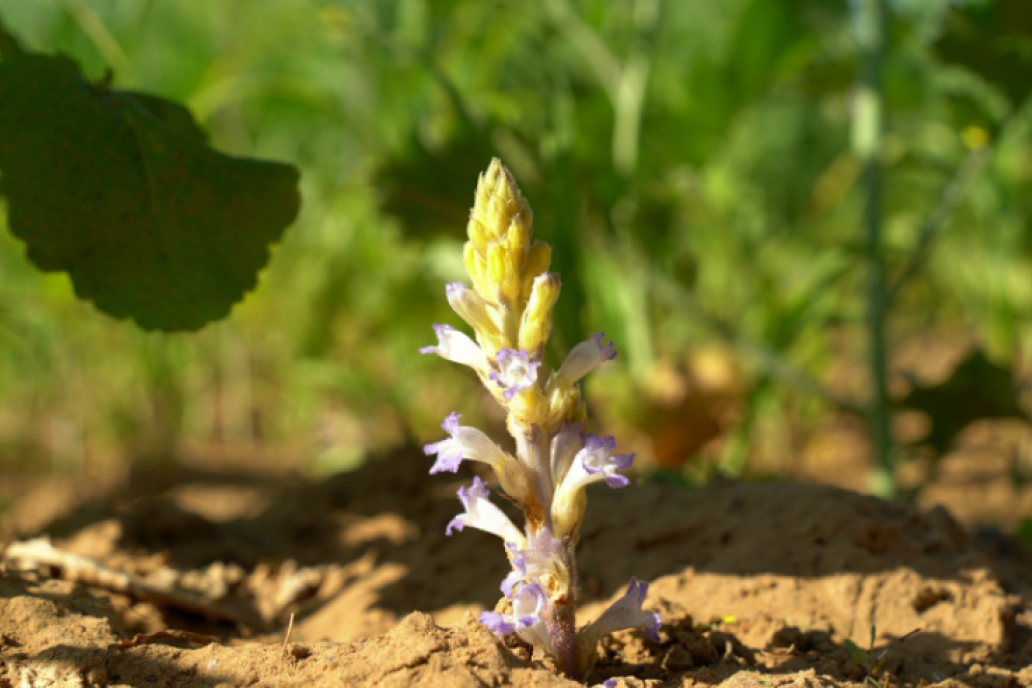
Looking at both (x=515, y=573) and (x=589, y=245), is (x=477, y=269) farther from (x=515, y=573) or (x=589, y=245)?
(x=589, y=245)

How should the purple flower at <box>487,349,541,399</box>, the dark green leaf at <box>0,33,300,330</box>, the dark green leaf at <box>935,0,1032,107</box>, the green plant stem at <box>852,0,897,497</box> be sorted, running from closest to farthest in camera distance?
the purple flower at <box>487,349,541,399</box> < the dark green leaf at <box>0,33,300,330</box> < the dark green leaf at <box>935,0,1032,107</box> < the green plant stem at <box>852,0,897,497</box>

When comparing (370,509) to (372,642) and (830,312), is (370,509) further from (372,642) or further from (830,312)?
(830,312)

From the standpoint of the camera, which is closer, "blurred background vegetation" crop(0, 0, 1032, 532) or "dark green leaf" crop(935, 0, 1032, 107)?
"dark green leaf" crop(935, 0, 1032, 107)

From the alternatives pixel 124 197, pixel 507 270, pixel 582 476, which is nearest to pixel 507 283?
pixel 507 270

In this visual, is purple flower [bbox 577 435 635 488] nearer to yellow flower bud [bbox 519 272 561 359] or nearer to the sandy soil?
yellow flower bud [bbox 519 272 561 359]

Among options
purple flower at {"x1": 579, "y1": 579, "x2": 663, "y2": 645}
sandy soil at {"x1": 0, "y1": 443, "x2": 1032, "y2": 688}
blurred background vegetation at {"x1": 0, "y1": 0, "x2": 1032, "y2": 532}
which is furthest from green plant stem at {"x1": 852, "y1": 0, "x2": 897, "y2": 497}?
purple flower at {"x1": 579, "y1": 579, "x2": 663, "y2": 645}

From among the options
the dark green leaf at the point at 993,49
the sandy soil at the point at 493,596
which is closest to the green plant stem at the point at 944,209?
the dark green leaf at the point at 993,49

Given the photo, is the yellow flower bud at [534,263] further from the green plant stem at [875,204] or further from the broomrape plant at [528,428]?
the green plant stem at [875,204]
